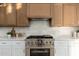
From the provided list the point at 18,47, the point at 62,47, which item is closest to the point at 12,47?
the point at 18,47

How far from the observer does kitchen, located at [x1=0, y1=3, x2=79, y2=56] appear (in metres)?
4.28

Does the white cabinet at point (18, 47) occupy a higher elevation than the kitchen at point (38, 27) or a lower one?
lower

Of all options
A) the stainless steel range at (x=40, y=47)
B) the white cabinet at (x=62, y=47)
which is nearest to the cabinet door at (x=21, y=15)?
the stainless steel range at (x=40, y=47)

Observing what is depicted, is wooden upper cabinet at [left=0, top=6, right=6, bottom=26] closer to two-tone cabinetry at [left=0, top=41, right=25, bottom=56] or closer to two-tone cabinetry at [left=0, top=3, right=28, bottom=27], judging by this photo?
two-tone cabinetry at [left=0, top=3, right=28, bottom=27]

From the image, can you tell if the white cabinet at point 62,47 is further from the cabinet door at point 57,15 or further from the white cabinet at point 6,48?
the white cabinet at point 6,48

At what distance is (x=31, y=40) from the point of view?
422cm

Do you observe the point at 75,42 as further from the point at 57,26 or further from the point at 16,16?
the point at 16,16

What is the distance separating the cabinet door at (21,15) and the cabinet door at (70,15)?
1067 mm

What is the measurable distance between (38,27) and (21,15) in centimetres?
67

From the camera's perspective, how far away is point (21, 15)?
447 centimetres

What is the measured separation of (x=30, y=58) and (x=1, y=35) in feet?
12.5

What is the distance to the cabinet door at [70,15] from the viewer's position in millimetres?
4434

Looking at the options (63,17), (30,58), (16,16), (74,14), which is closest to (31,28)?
(16,16)

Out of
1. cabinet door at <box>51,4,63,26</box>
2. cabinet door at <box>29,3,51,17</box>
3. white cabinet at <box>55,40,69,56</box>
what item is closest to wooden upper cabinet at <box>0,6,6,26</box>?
cabinet door at <box>29,3,51,17</box>
